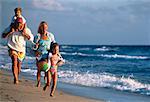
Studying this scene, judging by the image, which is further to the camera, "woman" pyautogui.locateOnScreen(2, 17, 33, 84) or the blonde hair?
"woman" pyautogui.locateOnScreen(2, 17, 33, 84)

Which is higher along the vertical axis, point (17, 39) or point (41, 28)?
point (41, 28)

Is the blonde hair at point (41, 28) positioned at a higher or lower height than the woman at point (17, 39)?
higher

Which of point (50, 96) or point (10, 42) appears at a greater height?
point (10, 42)

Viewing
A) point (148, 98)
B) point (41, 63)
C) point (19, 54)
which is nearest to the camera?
point (41, 63)

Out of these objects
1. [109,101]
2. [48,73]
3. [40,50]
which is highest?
[40,50]

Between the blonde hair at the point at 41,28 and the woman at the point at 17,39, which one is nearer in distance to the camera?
the blonde hair at the point at 41,28

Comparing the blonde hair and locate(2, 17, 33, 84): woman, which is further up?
the blonde hair

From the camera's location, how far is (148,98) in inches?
318

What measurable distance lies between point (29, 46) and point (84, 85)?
3978mm

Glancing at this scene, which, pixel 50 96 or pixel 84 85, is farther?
pixel 84 85

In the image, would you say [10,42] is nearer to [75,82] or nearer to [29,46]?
[29,46]

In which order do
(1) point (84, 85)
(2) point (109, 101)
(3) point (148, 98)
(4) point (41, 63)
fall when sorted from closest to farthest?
(4) point (41, 63) < (2) point (109, 101) < (3) point (148, 98) < (1) point (84, 85)

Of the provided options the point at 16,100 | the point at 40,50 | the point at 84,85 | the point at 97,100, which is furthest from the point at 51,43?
the point at 84,85

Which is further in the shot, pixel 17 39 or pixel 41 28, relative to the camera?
pixel 17 39
